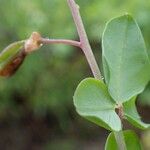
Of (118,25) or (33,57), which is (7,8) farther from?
(118,25)

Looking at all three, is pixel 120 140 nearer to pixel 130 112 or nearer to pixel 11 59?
pixel 130 112

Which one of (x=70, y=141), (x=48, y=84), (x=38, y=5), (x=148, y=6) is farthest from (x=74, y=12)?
(x=70, y=141)

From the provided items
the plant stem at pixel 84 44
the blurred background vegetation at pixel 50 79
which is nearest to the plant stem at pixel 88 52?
the plant stem at pixel 84 44

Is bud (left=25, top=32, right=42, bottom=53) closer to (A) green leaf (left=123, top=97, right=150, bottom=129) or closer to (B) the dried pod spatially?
(B) the dried pod

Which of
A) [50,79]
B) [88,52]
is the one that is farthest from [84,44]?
[50,79]

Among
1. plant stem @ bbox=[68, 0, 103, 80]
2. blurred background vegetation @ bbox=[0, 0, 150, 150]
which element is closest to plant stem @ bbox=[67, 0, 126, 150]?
plant stem @ bbox=[68, 0, 103, 80]

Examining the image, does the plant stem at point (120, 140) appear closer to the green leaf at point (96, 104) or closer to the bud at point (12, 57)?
the green leaf at point (96, 104)
